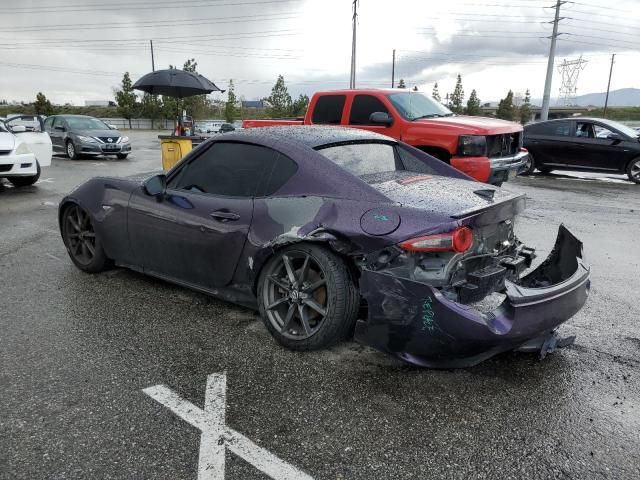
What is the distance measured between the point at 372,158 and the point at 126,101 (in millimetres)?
65266

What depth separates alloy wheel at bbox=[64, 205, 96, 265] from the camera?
4.66m

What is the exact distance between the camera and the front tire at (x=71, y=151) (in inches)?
650

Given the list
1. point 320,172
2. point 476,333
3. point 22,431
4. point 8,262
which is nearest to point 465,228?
point 476,333

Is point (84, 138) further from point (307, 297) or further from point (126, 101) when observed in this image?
point (126, 101)

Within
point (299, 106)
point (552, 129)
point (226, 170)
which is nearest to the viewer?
point (226, 170)

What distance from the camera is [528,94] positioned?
98938 mm

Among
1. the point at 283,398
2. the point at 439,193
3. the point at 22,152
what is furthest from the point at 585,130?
the point at 22,152

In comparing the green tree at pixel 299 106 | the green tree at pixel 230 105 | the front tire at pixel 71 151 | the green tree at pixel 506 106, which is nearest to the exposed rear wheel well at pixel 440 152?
the front tire at pixel 71 151

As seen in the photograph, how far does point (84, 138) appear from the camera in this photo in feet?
53.3

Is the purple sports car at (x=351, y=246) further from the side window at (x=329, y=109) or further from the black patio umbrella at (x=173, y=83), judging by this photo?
the black patio umbrella at (x=173, y=83)

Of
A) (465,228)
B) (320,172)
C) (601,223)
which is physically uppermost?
(320,172)

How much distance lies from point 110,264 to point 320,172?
2.54 m

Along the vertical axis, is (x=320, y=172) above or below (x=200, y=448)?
above

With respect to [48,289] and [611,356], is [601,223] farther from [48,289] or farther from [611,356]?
[48,289]
